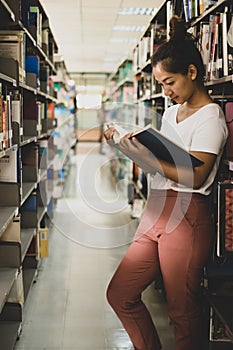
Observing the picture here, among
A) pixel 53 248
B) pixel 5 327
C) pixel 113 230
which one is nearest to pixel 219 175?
pixel 5 327

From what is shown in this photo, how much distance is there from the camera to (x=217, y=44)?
9.61ft

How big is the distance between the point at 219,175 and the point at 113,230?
12.8 feet

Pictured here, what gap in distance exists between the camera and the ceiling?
7.69 m

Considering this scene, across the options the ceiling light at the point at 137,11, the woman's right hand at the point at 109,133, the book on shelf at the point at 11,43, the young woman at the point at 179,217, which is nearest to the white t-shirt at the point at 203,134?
the young woman at the point at 179,217

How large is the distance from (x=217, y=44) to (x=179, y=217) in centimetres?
93

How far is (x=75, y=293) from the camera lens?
14.5 ft

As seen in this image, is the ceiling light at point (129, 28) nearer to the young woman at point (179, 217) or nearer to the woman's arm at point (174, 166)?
the young woman at point (179, 217)

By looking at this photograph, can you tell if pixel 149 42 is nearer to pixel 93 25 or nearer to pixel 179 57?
pixel 179 57

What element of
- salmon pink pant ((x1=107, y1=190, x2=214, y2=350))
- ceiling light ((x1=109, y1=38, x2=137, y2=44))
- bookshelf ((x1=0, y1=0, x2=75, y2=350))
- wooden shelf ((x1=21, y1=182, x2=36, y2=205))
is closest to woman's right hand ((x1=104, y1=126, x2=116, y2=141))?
salmon pink pant ((x1=107, y1=190, x2=214, y2=350))

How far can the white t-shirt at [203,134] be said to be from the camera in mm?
2494

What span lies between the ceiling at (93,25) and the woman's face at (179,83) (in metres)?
4.88

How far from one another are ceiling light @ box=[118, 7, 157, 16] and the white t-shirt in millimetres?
5575

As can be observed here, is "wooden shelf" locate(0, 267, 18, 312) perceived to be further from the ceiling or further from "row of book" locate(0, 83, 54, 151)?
the ceiling

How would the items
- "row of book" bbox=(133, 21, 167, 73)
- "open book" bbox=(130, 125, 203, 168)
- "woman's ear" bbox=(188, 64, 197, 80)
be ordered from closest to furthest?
1. "open book" bbox=(130, 125, 203, 168)
2. "woman's ear" bbox=(188, 64, 197, 80)
3. "row of book" bbox=(133, 21, 167, 73)
